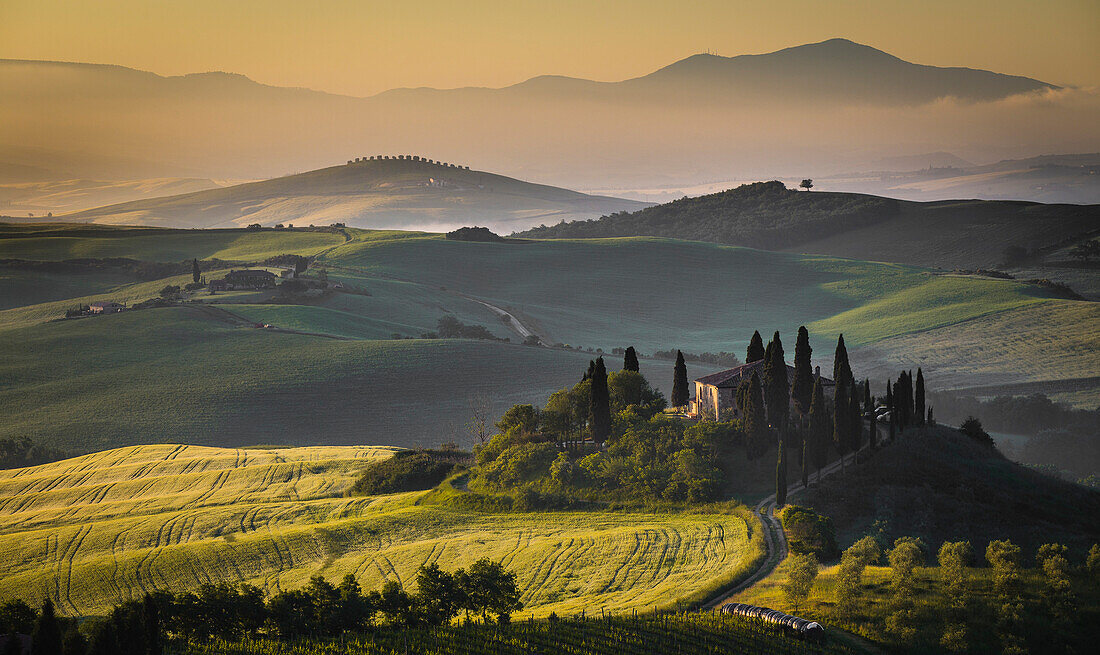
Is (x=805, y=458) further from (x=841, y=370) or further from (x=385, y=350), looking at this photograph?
(x=385, y=350)

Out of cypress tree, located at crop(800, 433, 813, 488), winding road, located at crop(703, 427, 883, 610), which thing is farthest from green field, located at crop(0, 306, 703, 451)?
winding road, located at crop(703, 427, 883, 610)

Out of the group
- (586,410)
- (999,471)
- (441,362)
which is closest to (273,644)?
(586,410)

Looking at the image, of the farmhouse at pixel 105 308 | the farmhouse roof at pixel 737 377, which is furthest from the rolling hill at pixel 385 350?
the farmhouse roof at pixel 737 377

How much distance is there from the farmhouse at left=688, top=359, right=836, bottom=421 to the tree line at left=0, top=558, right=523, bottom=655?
33221mm

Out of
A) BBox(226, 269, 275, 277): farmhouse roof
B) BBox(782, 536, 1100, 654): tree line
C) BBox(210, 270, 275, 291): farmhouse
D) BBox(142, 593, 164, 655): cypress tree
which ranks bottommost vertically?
BBox(782, 536, 1100, 654): tree line

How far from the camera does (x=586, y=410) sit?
8362 centimetres

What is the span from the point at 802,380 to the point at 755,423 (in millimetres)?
7787

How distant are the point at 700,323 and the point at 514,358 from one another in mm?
61683

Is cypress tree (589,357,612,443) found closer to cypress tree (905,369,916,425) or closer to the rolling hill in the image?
cypress tree (905,369,916,425)

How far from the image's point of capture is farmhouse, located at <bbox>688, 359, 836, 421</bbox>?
3164 inches

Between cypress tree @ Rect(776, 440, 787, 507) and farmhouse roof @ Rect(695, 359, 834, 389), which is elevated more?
farmhouse roof @ Rect(695, 359, 834, 389)

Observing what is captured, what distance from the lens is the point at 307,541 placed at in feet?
215

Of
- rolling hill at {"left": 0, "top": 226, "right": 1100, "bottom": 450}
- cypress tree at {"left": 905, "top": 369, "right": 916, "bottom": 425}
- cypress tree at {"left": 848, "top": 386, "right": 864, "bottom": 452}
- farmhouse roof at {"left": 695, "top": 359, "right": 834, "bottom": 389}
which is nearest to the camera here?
cypress tree at {"left": 848, "top": 386, "right": 864, "bottom": 452}

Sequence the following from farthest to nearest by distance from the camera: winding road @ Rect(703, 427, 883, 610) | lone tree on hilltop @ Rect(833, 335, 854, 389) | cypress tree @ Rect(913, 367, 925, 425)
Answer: cypress tree @ Rect(913, 367, 925, 425), lone tree on hilltop @ Rect(833, 335, 854, 389), winding road @ Rect(703, 427, 883, 610)
